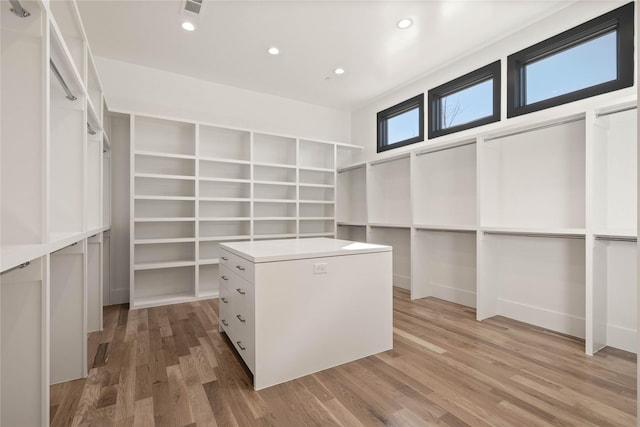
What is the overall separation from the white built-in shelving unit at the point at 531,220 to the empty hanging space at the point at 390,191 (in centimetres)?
1

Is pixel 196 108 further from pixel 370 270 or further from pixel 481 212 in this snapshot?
pixel 481 212

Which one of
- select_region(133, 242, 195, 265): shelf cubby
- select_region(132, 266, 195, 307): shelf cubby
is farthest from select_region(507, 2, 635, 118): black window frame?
select_region(132, 266, 195, 307): shelf cubby

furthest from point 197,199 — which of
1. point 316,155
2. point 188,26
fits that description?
point 316,155

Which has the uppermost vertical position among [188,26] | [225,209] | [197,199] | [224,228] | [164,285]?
[188,26]

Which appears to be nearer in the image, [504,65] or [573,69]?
[573,69]

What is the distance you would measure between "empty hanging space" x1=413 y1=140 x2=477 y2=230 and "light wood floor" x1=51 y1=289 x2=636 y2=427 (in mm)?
1371

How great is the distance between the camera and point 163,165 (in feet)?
11.7

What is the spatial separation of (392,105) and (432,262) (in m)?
2.34

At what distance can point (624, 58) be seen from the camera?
2.20 meters

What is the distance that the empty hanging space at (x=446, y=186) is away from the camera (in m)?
3.28

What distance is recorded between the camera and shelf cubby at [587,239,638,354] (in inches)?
83.4

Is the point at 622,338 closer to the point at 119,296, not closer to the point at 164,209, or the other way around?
the point at 164,209

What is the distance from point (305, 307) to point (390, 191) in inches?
111

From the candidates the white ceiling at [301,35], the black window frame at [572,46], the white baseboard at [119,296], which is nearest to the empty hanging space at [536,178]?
the black window frame at [572,46]
